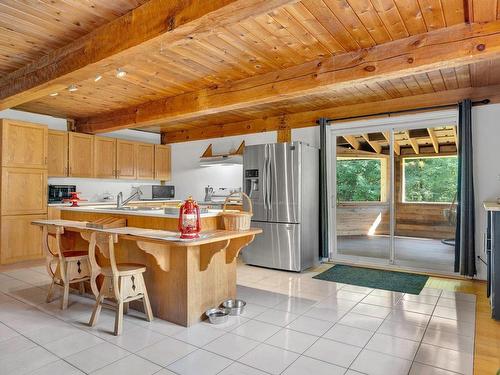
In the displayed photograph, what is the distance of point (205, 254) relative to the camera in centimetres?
288

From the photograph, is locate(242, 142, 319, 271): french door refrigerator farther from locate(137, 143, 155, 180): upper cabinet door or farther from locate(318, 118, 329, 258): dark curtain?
locate(137, 143, 155, 180): upper cabinet door

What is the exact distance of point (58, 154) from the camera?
18.6 ft

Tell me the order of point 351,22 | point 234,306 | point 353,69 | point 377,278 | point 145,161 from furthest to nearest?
point 145,161
point 377,278
point 353,69
point 234,306
point 351,22

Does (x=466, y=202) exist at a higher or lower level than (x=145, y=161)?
lower

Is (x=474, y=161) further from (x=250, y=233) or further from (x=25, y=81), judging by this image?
(x=25, y=81)

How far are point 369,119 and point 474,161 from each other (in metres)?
1.53

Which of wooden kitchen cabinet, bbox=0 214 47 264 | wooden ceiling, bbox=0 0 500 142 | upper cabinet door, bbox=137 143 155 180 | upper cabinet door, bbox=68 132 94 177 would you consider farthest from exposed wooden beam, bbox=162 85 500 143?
wooden kitchen cabinet, bbox=0 214 47 264

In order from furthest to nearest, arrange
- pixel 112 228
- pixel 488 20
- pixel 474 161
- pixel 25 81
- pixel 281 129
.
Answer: pixel 281 129 → pixel 474 161 → pixel 25 81 → pixel 112 228 → pixel 488 20

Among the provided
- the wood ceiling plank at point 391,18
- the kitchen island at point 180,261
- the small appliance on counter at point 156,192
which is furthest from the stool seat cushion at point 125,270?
the small appliance on counter at point 156,192

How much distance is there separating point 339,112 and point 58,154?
4.81 m

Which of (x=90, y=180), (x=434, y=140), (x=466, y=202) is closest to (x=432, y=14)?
(x=466, y=202)

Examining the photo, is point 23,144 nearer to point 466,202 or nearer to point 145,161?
point 145,161

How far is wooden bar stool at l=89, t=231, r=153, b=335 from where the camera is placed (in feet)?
8.77

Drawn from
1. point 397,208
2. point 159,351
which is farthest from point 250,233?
point 397,208
